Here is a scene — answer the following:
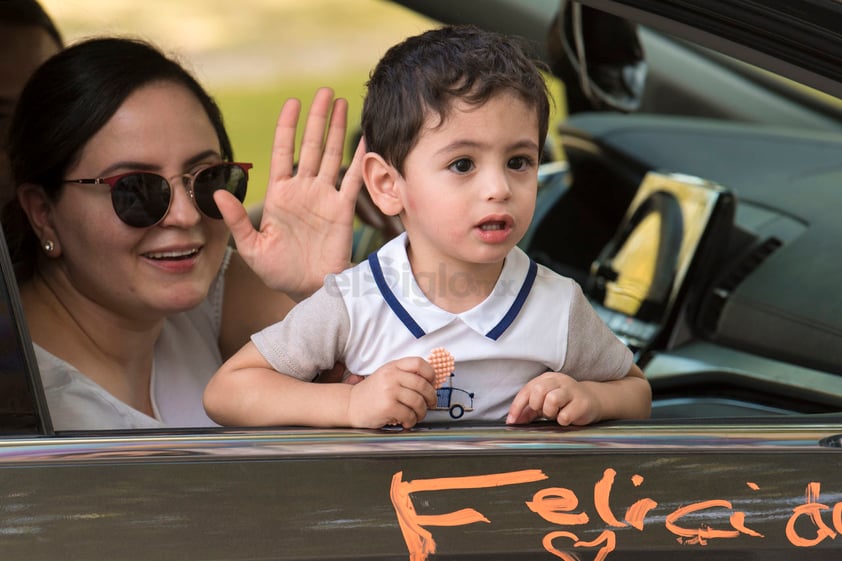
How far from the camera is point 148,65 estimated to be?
2082mm

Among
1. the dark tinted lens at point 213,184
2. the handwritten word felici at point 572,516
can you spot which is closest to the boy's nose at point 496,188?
the handwritten word felici at point 572,516

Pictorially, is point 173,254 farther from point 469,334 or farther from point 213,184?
point 469,334

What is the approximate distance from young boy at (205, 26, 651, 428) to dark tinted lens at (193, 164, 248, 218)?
0.36 m

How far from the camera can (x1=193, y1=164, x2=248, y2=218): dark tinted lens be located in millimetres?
2012

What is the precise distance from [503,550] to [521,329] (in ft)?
1.33

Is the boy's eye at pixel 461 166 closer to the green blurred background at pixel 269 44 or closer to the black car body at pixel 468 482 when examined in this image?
the black car body at pixel 468 482

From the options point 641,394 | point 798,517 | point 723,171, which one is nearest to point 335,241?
point 641,394

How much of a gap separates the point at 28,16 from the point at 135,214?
20.3 inches

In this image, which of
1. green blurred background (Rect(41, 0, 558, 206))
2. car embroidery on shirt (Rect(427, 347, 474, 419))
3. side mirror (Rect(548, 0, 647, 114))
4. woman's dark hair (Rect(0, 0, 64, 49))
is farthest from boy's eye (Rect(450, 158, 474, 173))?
green blurred background (Rect(41, 0, 558, 206))

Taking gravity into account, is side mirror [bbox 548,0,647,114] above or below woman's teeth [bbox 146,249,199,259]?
above

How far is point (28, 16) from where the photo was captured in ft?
7.16

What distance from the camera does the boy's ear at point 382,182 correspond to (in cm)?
175

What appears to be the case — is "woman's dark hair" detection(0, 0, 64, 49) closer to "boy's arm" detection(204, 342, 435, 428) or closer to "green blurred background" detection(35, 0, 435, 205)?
"boy's arm" detection(204, 342, 435, 428)

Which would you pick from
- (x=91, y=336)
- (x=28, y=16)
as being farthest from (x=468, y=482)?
(x=28, y=16)
